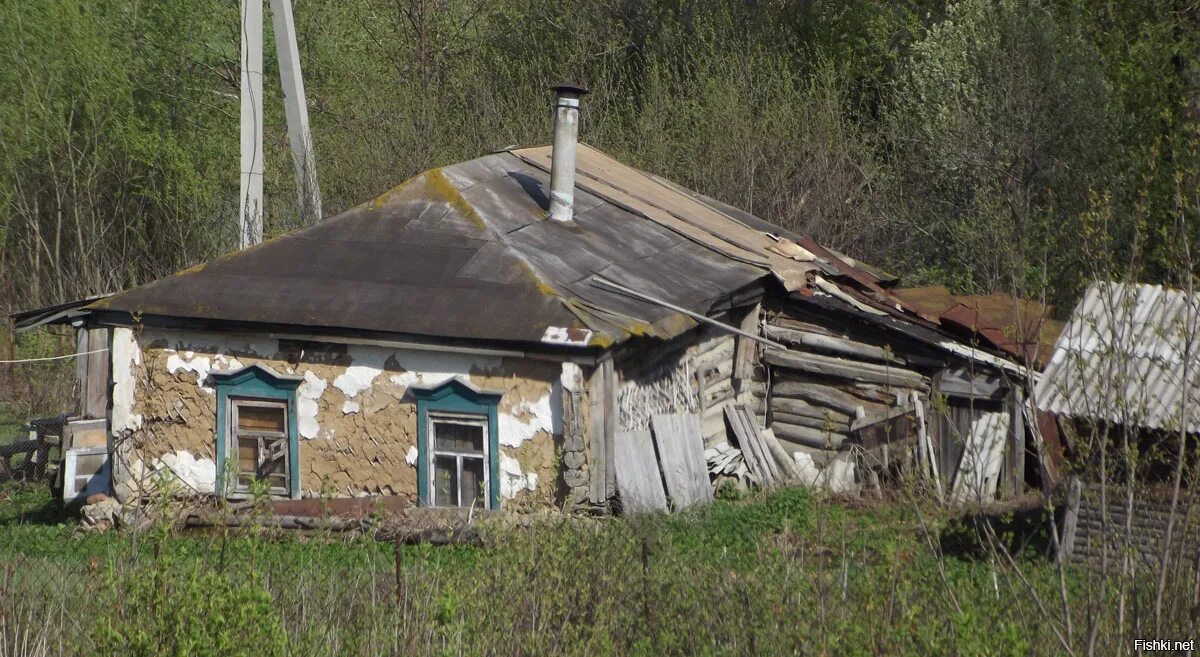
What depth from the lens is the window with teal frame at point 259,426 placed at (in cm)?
1212

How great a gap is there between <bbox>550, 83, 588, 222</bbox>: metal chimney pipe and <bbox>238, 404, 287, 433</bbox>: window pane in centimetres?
381

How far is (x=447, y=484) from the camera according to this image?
1184cm

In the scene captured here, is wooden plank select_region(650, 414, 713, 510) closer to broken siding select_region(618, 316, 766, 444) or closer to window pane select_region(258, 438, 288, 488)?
broken siding select_region(618, 316, 766, 444)

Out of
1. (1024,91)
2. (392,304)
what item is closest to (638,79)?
→ (1024,91)

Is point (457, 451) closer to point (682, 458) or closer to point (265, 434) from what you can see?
point (265, 434)

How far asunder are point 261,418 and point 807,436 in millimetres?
6477

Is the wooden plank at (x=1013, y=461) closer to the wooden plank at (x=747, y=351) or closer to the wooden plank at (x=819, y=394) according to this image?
the wooden plank at (x=819, y=394)

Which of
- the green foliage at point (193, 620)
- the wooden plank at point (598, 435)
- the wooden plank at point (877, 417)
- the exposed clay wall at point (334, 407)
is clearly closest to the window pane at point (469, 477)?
the exposed clay wall at point (334, 407)

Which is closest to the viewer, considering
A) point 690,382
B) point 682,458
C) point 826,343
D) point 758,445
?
point 682,458

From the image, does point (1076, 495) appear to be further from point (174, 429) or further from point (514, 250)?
point (174, 429)

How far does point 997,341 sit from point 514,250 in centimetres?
551

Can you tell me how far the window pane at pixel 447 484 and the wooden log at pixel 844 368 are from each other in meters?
4.75

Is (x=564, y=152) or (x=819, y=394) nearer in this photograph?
(x=564, y=152)

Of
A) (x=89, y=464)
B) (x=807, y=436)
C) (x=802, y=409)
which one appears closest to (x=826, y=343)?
(x=802, y=409)
